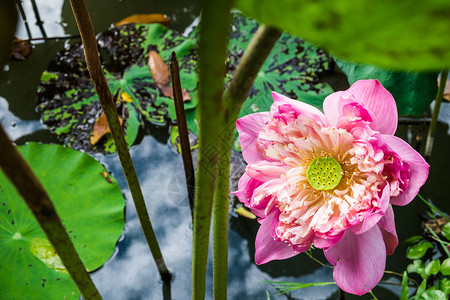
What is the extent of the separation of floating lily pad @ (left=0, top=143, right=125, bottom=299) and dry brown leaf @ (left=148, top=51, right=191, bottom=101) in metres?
0.27

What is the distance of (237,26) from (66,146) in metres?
0.54

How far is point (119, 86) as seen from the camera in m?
1.07

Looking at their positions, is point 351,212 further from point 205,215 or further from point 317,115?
point 205,215

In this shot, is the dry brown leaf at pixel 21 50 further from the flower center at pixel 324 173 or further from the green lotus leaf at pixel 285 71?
the flower center at pixel 324 173

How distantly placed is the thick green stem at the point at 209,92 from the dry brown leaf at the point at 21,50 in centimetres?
110

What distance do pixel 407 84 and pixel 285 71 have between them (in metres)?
0.45

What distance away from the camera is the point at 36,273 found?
758 millimetres

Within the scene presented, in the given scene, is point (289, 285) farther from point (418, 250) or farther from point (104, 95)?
point (104, 95)

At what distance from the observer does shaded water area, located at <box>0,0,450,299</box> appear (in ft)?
2.57

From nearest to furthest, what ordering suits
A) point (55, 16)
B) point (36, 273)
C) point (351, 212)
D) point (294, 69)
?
point (351, 212)
point (36, 273)
point (294, 69)
point (55, 16)

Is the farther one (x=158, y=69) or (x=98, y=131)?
(x=158, y=69)

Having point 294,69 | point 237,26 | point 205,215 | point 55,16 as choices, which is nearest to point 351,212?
point 205,215

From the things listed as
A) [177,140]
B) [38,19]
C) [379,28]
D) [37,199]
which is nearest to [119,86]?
[177,140]

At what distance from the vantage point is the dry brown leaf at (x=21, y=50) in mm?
1142
